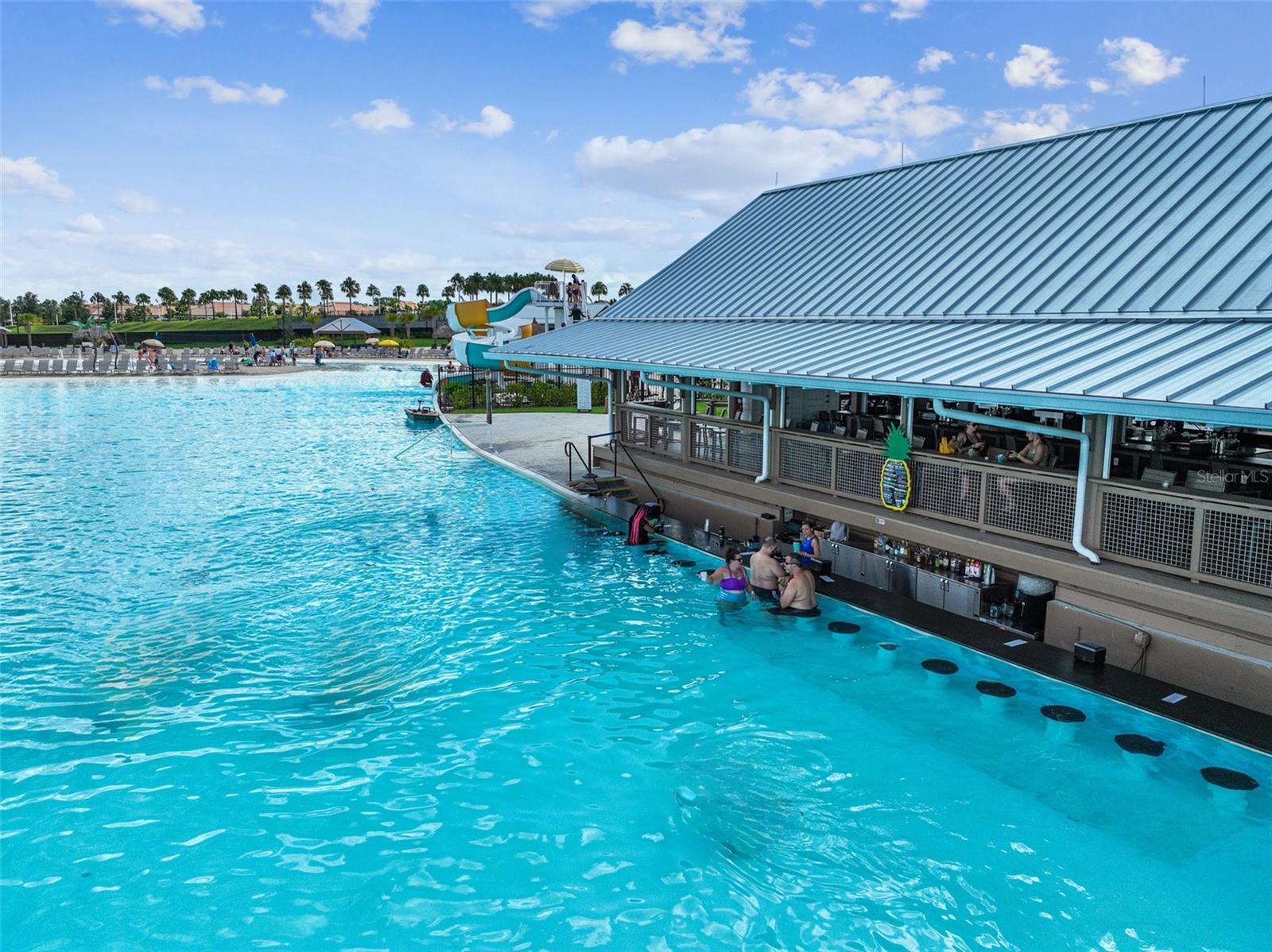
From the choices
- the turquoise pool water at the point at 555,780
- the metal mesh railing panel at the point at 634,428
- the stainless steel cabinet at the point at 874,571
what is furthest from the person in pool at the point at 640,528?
the stainless steel cabinet at the point at 874,571

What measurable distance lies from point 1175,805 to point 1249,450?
9834 millimetres

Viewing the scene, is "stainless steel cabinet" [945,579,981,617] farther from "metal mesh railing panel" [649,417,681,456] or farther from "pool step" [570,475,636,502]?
"pool step" [570,475,636,502]

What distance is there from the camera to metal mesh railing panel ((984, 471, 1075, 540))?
12.1 metres

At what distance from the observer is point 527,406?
44000 mm

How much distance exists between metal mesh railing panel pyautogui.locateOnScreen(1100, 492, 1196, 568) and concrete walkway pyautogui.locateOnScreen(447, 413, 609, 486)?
603 inches

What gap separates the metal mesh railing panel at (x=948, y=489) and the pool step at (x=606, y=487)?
919 cm

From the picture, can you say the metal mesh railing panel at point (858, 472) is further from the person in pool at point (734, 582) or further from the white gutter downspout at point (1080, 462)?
the white gutter downspout at point (1080, 462)

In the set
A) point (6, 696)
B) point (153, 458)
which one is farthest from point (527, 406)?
point (6, 696)

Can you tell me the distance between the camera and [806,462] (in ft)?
55.1

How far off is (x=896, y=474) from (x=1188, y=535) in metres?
4.68

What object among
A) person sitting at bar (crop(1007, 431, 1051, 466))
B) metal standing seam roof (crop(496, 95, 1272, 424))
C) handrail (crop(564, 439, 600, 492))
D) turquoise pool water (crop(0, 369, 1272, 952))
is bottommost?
turquoise pool water (crop(0, 369, 1272, 952))

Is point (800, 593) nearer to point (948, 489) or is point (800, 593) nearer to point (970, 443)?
point (948, 489)

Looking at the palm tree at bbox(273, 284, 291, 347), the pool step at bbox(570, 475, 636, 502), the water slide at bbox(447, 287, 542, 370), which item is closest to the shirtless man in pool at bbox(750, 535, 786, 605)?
the pool step at bbox(570, 475, 636, 502)

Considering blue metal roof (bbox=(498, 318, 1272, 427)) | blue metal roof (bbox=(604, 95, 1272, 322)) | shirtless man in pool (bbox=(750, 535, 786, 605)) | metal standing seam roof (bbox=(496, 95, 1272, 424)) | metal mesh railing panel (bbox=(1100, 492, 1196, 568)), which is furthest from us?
shirtless man in pool (bbox=(750, 535, 786, 605))
